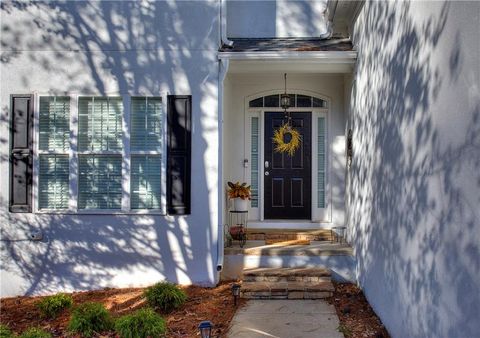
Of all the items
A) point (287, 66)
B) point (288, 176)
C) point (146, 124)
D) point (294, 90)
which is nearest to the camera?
point (146, 124)

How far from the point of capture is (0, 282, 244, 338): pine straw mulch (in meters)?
4.56

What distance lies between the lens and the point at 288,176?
7695 mm

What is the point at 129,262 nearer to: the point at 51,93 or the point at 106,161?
the point at 106,161

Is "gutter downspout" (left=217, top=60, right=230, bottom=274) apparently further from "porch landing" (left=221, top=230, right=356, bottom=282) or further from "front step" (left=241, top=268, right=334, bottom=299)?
"front step" (left=241, top=268, right=334, bottom=299)

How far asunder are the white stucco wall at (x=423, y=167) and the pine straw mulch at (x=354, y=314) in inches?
5.5

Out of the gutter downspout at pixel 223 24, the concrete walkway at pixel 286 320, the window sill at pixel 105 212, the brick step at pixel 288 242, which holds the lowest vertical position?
the concrete walkway at pixel 286 320

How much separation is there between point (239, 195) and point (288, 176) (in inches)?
47.8

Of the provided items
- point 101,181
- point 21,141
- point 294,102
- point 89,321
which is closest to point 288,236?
point 294,102

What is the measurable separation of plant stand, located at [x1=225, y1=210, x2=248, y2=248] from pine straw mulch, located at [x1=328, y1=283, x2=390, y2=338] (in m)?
1.53

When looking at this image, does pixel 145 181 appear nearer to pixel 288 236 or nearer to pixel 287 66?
pixel 288 236

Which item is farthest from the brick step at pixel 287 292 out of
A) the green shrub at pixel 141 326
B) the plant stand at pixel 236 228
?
the green shrub at pixel 141 326

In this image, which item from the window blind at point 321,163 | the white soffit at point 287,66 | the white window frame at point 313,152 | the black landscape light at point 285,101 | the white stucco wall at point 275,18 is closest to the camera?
the white soffit at point 287,66

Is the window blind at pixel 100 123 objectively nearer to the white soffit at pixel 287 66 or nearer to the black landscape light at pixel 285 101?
the white soffit at pixel 287 66

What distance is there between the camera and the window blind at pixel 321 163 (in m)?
7.60
